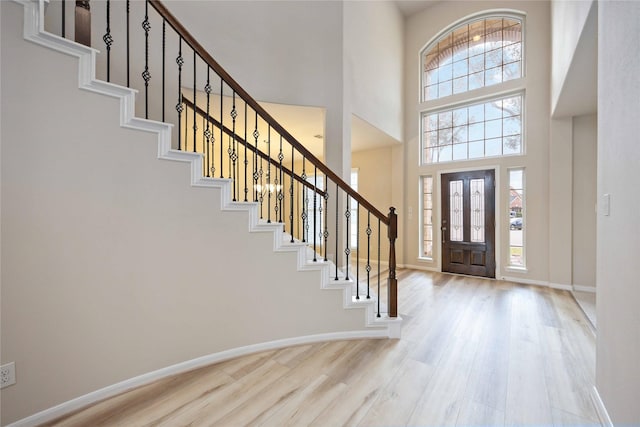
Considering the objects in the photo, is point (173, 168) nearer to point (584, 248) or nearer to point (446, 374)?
point (446, 374)

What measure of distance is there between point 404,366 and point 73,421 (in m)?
2.14

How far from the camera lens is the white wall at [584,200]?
4.15 meters

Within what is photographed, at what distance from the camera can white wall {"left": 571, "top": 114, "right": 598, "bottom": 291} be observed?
4148 millimetres

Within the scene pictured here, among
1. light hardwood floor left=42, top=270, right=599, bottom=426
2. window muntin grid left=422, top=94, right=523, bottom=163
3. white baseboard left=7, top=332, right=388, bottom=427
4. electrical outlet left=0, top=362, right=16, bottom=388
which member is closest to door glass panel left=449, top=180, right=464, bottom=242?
window muntin grid left=422, top=94, right=523, bottom=163

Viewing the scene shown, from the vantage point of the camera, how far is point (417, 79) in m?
5.92

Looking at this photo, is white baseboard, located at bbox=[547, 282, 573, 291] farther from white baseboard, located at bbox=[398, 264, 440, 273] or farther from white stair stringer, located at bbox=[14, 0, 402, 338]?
white stair stringer, located at bbox=[14, 0, 402, 338]

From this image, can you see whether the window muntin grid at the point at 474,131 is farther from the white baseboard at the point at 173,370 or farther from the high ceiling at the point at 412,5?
the white baseboard at the point at 173,370

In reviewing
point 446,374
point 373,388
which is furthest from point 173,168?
point 446,374

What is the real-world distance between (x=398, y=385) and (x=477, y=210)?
4.21m

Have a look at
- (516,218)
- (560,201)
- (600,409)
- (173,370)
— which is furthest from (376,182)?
(173,370)

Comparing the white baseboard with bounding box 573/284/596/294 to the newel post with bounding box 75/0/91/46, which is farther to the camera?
the white baseboard with bounding box 573/284/596/294

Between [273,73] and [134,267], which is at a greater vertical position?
[273,73]

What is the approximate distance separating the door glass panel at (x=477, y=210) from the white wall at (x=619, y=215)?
11.9 feet

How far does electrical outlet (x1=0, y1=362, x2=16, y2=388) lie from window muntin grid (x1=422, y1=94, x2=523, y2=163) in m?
6.11
